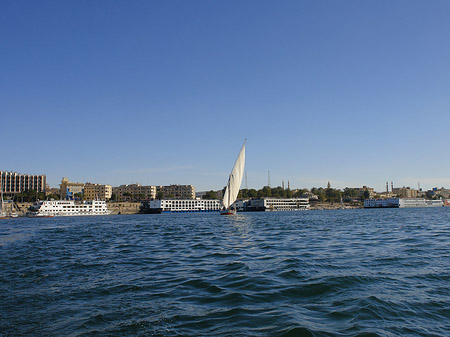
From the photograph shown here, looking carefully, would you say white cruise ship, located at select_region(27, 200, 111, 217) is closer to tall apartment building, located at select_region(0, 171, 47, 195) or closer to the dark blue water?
tall apartment building, located at select_region(0, 171, 47, 195)

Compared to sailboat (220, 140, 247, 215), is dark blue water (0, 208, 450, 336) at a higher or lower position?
lower

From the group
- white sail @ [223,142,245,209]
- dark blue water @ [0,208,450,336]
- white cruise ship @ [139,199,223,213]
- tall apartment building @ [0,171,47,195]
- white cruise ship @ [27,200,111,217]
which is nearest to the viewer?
dark blue water @ [0,208,450,336]

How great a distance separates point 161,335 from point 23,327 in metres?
2.98

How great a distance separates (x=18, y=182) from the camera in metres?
185

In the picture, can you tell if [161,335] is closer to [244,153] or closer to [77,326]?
[77,326]

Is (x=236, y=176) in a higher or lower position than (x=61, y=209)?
higher

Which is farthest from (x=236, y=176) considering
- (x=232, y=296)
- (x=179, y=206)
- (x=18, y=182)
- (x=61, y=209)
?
(x=18, y=182)

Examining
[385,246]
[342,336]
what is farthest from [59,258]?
[385,246]

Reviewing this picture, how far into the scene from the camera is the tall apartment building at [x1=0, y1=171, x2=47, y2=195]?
594 feet

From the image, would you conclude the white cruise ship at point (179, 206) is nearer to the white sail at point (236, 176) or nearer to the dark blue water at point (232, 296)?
the white sail at point (236, 176)

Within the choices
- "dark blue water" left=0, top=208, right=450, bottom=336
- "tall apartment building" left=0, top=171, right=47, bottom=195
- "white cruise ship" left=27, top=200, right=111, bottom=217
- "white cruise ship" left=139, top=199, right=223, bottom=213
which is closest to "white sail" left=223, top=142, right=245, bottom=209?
"dark blue water" left=0, top=208, right=450, bottom=336

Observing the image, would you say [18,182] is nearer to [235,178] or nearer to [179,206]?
[179,206]

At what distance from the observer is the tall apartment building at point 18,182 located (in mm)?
181038

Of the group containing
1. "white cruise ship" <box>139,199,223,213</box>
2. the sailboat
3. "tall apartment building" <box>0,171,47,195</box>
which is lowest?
"white cruise ship" <box>139,199,223,213</box>
